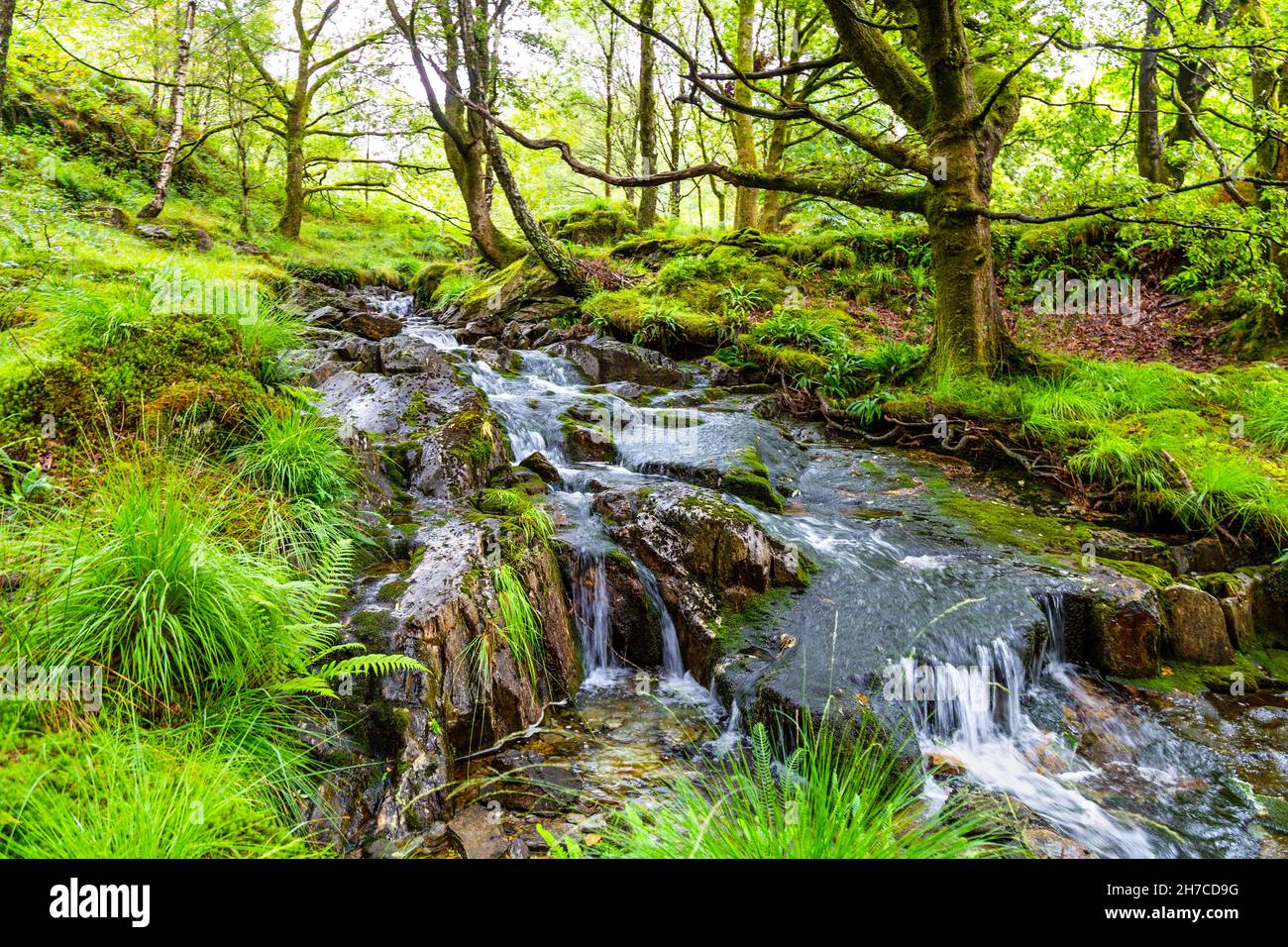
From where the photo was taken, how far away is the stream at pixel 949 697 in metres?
3.23

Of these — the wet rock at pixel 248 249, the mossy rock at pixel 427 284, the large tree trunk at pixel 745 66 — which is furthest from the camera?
the mossy rock at pixel 427 284

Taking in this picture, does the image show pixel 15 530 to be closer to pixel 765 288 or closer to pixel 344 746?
pixel 344 746

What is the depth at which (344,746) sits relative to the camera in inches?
104

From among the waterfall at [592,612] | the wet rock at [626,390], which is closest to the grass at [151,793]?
the waterfall at [592,612]

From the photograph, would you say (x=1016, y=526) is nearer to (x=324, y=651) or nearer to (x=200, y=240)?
(x=324, y=651)

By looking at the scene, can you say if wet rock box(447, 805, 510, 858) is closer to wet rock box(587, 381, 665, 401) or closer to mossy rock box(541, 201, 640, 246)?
wet rock box(587, 381, 665, 401)

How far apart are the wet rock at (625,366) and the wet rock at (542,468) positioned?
379cm

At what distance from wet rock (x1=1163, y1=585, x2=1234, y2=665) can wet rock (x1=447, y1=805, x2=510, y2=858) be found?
16.0 feet

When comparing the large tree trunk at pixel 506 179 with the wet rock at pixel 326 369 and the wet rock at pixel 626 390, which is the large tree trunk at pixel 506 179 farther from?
the wet rock at pixel 326 369

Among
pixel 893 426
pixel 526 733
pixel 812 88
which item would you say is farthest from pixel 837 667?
pixel 812 88

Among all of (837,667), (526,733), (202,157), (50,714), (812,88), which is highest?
(202,157)

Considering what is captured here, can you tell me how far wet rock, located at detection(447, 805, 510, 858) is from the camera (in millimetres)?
2652

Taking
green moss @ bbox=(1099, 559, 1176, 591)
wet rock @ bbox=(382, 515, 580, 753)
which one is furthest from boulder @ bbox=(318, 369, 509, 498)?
green moss @ bbox=(1099, 559, 1176, 591)

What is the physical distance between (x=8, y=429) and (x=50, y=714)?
8.16ft
